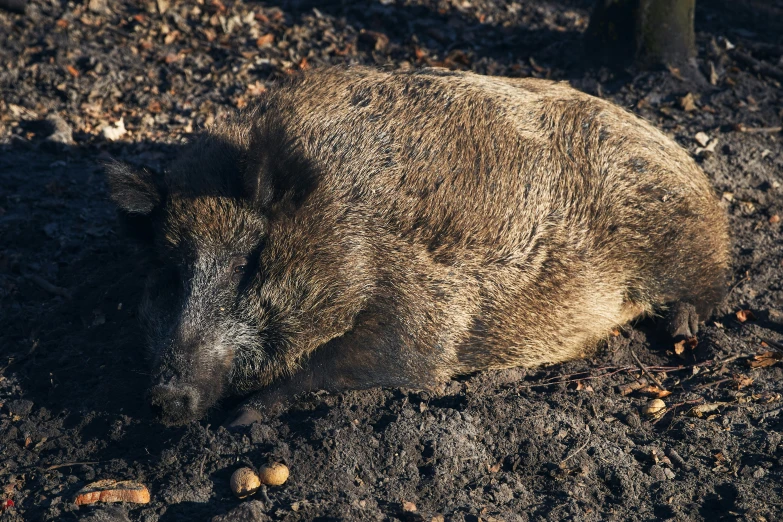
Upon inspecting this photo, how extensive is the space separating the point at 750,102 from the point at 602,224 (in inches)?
129

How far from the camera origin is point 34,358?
180 inches

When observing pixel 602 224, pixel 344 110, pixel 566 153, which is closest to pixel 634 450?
pixel 602 224

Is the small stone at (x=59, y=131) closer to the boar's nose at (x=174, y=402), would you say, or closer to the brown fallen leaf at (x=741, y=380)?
the boar's nose at (x=174, y=402)

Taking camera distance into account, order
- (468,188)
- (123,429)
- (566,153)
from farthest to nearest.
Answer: (566,153)
(468,188)
(123,429)

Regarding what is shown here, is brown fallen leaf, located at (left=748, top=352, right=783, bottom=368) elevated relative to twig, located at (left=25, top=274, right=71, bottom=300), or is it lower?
elevated

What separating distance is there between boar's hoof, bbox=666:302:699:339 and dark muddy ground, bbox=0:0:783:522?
123 millimetres

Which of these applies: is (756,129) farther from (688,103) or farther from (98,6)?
(98,6)

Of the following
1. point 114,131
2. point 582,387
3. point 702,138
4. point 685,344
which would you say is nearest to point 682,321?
point 685,344

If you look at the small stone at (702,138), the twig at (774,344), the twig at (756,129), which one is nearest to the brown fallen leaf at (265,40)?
the small stone at (702,138)

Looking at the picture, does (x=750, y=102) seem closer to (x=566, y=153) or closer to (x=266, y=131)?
(x=566, y=153)

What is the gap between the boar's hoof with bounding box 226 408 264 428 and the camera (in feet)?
13.3

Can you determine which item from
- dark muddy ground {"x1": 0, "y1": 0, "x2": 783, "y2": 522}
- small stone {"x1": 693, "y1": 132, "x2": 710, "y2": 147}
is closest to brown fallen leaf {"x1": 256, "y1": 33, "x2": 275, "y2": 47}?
dark muddy ground {"x1": 0, "y1": 0, "x2": 783, "y2": 522}

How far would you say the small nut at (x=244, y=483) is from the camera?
11.6 feet

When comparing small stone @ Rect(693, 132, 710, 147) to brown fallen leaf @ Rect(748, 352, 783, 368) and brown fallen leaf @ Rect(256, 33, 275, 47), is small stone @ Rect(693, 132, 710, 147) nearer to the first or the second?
brown fallen leaf @ Rect(748, 352, 783, 368)
